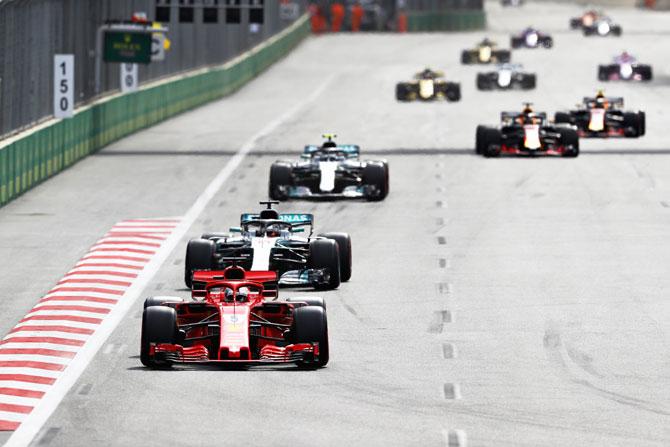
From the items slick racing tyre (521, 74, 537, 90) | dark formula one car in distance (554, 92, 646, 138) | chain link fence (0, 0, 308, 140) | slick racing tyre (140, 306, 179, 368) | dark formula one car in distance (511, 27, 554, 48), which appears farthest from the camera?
dark formula one car in distance (511, 27, 554, 48)

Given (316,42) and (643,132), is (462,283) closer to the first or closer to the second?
(643,132)

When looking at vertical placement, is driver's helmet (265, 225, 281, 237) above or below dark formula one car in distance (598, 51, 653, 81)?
above

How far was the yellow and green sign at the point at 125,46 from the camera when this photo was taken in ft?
174

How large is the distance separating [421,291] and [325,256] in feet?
5.71

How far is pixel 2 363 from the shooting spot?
2242 centimetres

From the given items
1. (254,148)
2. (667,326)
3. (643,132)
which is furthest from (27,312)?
(643,132)

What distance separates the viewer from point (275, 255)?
2742 cm

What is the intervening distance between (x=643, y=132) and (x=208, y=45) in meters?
27.5

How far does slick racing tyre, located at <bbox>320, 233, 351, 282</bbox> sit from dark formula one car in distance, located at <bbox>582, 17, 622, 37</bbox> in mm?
89865

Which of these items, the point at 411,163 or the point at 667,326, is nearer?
the point at 667,326

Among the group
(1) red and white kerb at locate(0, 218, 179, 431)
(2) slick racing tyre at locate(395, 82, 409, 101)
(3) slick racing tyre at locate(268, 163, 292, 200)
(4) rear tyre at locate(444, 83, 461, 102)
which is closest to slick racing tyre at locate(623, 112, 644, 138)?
(4) rear tyre at locate(444, 83, 461, 102)

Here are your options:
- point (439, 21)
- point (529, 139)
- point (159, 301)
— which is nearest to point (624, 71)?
point (529, 139)

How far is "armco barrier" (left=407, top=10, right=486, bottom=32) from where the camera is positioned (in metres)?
129

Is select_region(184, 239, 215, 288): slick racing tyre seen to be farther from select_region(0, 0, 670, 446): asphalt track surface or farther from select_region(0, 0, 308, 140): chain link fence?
select_region(0, 0, 308, 140): chain link fence
